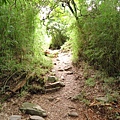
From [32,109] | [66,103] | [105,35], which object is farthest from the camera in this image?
[105,35]

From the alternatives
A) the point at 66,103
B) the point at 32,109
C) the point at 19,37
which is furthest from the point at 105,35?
the point at 32,109

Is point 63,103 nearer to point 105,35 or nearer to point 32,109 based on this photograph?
point 32,109

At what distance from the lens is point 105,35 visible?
3.27 metres

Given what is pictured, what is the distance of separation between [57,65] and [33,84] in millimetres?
1836

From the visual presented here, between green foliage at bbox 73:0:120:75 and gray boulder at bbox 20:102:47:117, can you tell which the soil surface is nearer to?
gray boulder at bbox 20:102:47:117

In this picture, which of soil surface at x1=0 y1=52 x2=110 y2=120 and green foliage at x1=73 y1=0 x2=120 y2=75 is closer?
soil surface at x1=0 y1=52 x2=110 y2=120

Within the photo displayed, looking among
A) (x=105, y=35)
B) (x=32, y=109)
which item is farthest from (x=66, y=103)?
(x=105, y=35)

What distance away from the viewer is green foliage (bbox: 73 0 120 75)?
321 centimetres

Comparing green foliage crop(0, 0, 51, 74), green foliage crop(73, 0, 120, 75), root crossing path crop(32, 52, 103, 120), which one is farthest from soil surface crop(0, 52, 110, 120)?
green foliage crop(0, 0, 51, 74)

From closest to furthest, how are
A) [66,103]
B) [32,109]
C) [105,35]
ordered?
1. [32,109]
2. [66,103]
3. [105,35]

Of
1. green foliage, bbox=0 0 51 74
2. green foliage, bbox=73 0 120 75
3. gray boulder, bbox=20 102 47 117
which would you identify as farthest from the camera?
green foliage, bbox=73 0 120 75

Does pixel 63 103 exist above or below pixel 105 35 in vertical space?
below

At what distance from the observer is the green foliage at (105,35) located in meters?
3.21

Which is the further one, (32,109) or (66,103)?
(66,103)
